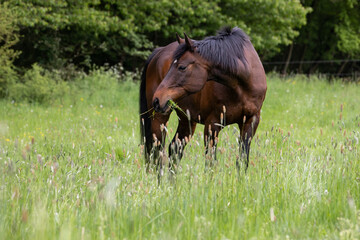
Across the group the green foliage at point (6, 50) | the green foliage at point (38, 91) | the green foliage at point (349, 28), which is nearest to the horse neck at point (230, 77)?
the green foliage at point (38, 91)

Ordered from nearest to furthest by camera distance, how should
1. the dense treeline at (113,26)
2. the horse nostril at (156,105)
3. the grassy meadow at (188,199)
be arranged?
the grassy meadow at (188,199) < the horse nostril at (156,105) < the dense treeline at (113,26)

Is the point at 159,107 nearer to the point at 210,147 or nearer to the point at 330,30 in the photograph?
the point at 210,147

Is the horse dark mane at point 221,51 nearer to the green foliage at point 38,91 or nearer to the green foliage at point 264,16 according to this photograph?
the green foliage at point 38,91

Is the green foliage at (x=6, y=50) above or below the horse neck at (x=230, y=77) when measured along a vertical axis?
below

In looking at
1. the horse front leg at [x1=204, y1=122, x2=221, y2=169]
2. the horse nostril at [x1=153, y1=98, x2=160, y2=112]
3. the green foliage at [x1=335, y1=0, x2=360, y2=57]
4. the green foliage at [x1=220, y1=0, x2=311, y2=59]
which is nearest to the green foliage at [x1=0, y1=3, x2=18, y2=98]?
the horse nostril at [x1=153, y1=98, x2=160, y2=112]

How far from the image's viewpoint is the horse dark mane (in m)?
4.11

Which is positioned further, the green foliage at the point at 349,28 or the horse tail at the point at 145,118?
the green foliage at the point at 349,28

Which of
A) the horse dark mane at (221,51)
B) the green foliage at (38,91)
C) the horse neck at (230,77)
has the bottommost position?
the green foliage at (38,91)

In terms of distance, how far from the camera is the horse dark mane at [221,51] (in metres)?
4.11

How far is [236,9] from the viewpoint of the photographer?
64.1ft

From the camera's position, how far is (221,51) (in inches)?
163

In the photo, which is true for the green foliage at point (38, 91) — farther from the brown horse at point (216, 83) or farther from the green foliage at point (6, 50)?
the brown horse at point (216, 83)

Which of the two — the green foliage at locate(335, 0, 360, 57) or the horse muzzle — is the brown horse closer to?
the horse muzzle

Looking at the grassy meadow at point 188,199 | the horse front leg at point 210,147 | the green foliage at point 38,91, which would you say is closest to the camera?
the grassy meadow at point 188,199
